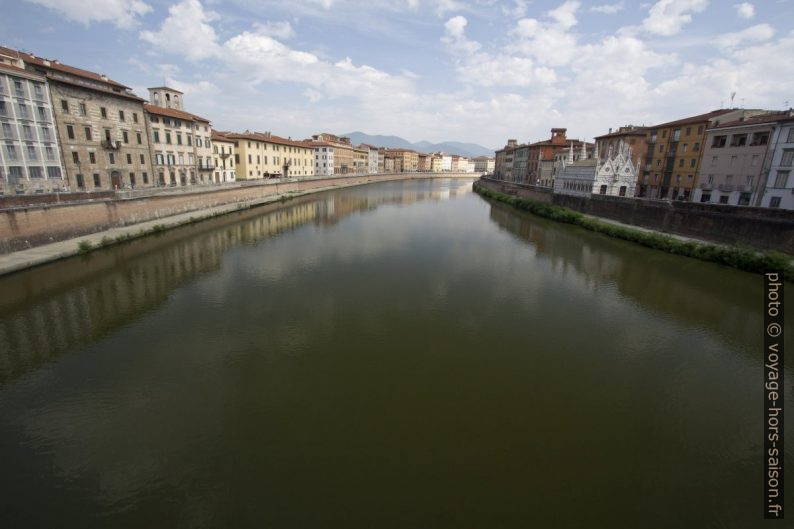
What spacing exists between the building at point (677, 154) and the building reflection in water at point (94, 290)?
45.1m

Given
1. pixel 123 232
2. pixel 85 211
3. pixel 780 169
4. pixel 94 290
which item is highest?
pixel 780 169

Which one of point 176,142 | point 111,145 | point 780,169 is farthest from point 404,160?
point 780,169

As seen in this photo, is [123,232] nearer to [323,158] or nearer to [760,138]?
[760,138]

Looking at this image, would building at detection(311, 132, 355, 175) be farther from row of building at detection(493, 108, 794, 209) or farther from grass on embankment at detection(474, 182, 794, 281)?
grass on embankment at detection(474, 182, 794, 281)

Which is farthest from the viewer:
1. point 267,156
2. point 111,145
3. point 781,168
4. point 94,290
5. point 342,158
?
point 342,158

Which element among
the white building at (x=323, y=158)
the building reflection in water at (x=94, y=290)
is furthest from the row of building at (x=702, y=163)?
the white building at (x=323, y=158)

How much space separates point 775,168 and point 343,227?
37376mm

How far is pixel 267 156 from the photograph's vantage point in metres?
65.4

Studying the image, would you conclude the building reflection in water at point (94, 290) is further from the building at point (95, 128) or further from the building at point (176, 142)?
Result: the building at point (176, 142)

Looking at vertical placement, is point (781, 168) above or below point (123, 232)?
above

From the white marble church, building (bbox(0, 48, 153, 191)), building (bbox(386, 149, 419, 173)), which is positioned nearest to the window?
the white marble church

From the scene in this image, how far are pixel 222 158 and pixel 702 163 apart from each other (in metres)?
61.0

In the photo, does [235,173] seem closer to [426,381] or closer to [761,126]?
[426,381]

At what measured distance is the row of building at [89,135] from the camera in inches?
1178
